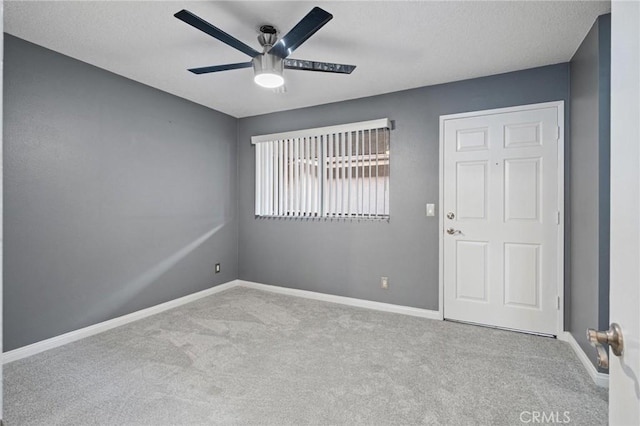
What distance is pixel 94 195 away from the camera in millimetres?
3043

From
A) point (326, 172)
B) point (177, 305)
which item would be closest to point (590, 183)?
point (326, 172)

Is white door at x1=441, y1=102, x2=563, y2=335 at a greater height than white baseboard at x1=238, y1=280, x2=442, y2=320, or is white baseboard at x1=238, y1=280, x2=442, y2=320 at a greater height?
white door at x1=441, y1=102, x2=563, y2=335

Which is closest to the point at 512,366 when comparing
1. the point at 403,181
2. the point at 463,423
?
the point at 463,423

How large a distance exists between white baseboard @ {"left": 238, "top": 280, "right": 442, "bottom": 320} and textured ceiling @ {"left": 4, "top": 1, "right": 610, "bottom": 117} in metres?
2.35

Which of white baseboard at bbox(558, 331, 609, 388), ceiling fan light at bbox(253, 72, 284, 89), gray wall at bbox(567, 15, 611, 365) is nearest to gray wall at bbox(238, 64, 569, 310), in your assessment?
gray wall at bbox(567, 15, 611, 365)

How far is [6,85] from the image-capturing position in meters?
2.49

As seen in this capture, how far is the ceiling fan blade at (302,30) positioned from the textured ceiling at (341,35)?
0.89 ft

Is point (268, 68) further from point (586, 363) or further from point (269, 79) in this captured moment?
point (586, 363)

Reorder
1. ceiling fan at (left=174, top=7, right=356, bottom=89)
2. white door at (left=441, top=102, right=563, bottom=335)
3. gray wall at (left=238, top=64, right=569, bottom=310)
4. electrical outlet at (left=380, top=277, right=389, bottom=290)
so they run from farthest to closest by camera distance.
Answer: electrical outlet at (left=380, top=277, right=389, bottom=290), gray wall at (left=238, top=64, right=569, bottom=310), white door at (left=441, top=102, right=563, bottom=335), ceiling fan at (left=174, top=7, right=356, bottom=89)

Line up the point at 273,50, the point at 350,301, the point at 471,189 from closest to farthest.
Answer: the point at 273,50 → the point at 471,189 → the point at 350,301

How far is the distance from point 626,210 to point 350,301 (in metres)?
3.33

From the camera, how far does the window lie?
3.75 metres

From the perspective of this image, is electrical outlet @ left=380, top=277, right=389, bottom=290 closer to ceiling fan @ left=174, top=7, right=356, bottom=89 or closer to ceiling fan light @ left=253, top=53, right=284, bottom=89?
ceiling fan @ left=174, top=7, right=356, bottom=89

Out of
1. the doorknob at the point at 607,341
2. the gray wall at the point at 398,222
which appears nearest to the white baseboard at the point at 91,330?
the gray wall at the point at 398,222
